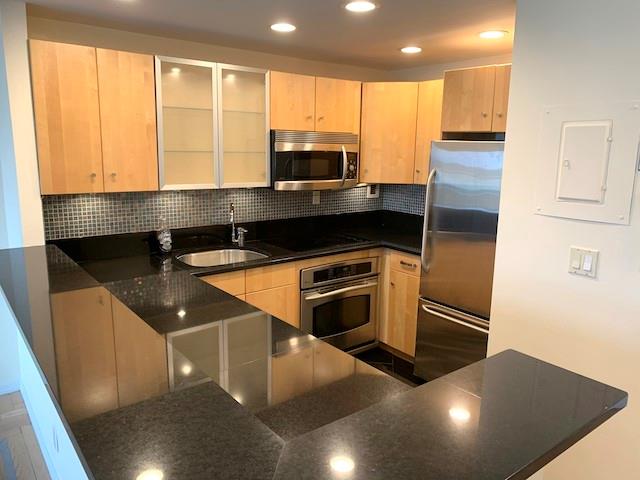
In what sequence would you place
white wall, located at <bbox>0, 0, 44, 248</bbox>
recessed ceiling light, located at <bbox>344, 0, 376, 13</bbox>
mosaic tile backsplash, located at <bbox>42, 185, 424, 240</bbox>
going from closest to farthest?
recessed ceiling light, located at <bbox>344, 0, 376, 13</bbox>
white wall, located at <bbox>0, 0, 44, 248</bbox>
mosaic tile backsplash, located at <bbox>42, 185, 424, 240</bbox>

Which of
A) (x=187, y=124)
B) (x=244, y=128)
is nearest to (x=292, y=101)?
(x=244, y=128)

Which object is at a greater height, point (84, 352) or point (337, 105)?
point (337, 105)

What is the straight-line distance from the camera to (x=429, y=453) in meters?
0.88

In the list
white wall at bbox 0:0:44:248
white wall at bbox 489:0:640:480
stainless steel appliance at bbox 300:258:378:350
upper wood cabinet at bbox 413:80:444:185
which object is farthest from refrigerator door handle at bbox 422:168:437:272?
white wall at bbox 0:0:44:248

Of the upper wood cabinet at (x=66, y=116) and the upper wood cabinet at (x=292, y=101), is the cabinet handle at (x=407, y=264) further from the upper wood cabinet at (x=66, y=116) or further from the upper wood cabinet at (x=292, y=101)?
the upper wood cabinet at (x=66, y=116)

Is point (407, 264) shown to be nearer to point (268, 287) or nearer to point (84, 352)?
point (268, 287)

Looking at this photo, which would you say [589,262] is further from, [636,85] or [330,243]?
[330,243]

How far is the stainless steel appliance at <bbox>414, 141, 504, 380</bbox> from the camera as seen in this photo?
277cm

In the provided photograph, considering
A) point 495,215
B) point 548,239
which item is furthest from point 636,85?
point 495,215

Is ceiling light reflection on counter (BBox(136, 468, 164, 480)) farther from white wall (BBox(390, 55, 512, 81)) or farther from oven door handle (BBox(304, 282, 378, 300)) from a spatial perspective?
white wall (BBox(390, 55, 512, 81))

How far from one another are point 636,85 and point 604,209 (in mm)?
500

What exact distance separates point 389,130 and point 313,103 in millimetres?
645

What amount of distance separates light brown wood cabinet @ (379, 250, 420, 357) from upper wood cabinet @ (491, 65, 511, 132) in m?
1.11

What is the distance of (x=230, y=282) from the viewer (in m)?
2.96
